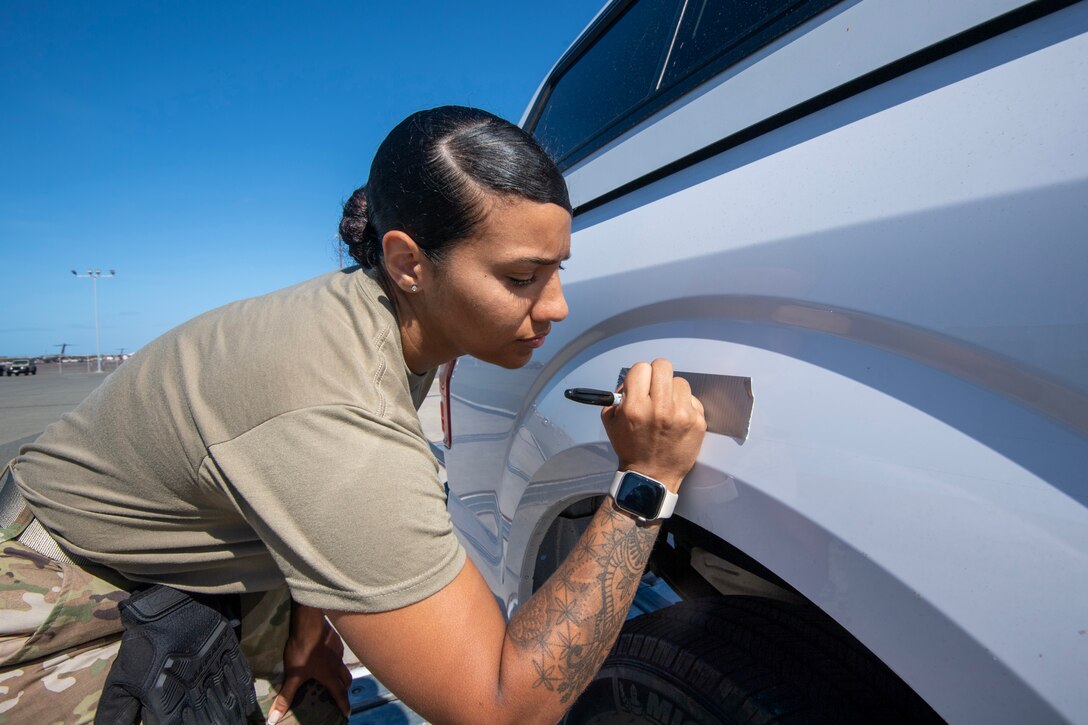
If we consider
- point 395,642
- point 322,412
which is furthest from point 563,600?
point 322,412

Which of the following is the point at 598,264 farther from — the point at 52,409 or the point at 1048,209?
the point at 52,409

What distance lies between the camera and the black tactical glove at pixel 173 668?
108 centimetres

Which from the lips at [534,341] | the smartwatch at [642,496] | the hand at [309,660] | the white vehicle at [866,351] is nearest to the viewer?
the white vehicle at [866,351]

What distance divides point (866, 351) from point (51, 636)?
1384mm

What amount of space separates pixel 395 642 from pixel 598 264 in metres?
0.73

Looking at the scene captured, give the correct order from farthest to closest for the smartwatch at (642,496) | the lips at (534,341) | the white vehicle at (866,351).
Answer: the lips at (534,341), the smartwatch at (642,496), the white vehicle at (866,351)

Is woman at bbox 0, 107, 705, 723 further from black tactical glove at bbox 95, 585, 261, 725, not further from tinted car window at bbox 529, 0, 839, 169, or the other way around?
tinted car window at bbox 529, 0, 839, 169

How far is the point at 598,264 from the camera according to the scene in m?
1.20

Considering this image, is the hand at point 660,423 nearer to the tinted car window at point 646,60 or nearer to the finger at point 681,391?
the finger at point 681,391

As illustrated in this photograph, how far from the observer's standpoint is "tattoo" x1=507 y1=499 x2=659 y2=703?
0.92 metres

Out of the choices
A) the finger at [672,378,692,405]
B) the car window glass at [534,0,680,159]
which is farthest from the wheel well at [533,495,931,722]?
the car window glass at [534,0,680,159]

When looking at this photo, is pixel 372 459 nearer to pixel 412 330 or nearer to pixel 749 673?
pixel 412 330

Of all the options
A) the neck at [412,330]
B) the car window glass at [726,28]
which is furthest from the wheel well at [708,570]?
the car window glass at [726,28]

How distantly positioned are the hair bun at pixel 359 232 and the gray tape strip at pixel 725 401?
666 mm
